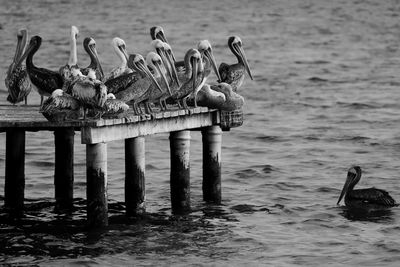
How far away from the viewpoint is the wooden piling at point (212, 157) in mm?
23156

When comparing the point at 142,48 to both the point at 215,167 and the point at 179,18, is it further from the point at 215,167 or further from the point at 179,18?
the point at 215,167

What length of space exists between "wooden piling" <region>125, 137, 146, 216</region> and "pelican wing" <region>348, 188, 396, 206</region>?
13.1ft

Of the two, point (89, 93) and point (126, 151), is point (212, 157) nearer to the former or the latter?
point (126, 151)

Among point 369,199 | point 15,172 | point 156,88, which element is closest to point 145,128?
point 156,88

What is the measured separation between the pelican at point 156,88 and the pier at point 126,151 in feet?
1.08

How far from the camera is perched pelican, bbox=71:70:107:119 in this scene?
64.6ft

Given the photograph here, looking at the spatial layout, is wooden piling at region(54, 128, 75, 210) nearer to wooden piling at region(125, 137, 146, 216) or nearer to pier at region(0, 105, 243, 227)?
pier at region(0, 105, 243, 227)

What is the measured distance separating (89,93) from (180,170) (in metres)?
3.12

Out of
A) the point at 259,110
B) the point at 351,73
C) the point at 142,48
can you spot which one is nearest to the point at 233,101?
the point at 259,110

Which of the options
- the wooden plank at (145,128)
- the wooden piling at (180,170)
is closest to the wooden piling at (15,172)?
the wooden piling at (180,170)

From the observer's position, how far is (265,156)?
3116 centimetres

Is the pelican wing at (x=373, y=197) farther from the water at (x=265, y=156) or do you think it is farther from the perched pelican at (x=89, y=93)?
the perched pelican at (x=89, y=93)

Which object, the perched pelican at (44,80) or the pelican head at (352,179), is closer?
the perched pelican at (44,80)

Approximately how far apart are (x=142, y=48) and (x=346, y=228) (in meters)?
27.5
